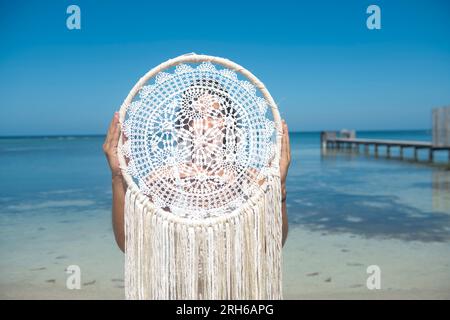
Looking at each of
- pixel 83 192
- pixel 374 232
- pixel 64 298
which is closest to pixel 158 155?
pixel 64 298

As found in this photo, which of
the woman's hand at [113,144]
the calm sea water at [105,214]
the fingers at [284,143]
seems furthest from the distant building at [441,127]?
the woman's hand at [113,144]

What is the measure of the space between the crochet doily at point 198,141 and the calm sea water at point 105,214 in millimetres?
2303

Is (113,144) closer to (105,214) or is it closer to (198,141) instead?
(198,141)

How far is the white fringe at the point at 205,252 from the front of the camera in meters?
1.43

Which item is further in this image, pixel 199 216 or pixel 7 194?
pixel 7 194

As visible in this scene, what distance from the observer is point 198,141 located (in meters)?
1.58

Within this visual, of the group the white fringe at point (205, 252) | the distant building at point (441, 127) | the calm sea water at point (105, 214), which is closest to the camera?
the white fringe at point (205, 252)

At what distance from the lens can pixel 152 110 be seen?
153 cm

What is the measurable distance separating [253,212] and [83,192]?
7669mm

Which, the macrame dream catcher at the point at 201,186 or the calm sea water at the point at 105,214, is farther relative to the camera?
the calm sea water at the point at 105,214

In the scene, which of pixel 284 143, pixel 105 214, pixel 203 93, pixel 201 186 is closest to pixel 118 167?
pixel 201 186

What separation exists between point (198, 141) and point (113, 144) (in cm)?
29

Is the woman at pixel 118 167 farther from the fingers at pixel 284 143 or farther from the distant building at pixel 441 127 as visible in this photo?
the distant building at pixel 441 127
